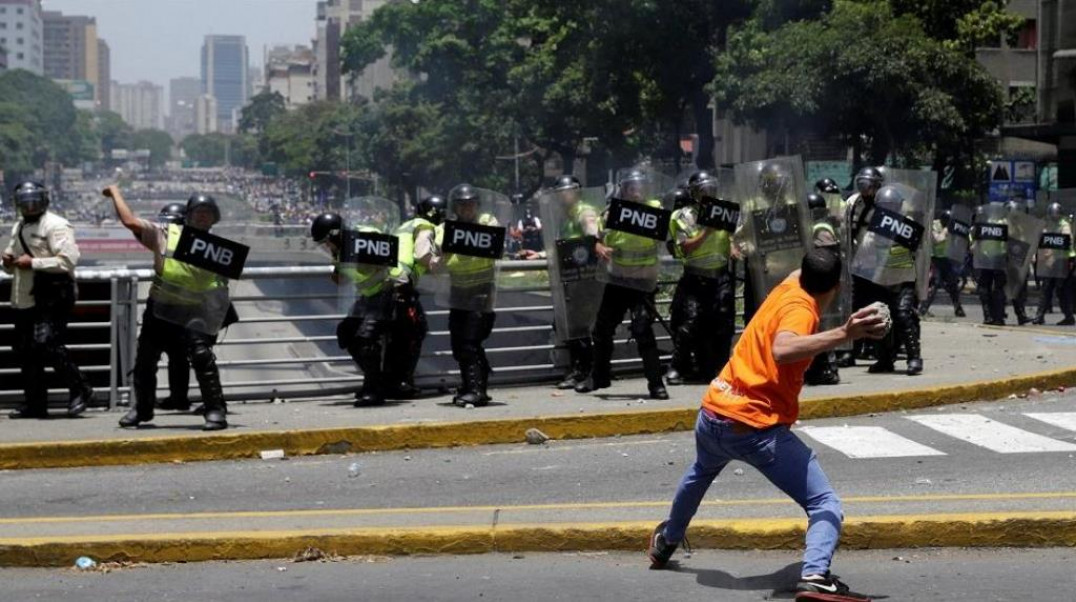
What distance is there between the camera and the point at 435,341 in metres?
15.2

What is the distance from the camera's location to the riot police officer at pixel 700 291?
14.2 m

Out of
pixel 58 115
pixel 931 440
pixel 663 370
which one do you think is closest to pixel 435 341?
pixel 663 370

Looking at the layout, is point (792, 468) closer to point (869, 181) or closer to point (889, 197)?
point (889, 197)

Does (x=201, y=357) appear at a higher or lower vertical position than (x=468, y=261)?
lower

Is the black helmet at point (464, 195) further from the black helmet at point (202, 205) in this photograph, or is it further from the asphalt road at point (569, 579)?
the asphalt road at point (569, 579)

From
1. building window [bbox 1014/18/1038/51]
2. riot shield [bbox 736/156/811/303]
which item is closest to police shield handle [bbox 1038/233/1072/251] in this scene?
riot shield [bbox 736/156/811/303]

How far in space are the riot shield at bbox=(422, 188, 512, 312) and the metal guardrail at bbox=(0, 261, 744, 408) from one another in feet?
1.78

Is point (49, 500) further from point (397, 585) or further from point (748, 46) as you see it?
point (748, 46)

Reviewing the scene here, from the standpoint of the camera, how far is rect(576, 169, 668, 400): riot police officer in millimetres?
13469

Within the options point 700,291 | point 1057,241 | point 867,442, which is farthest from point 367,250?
point 1057,241

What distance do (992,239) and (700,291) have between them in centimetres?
941

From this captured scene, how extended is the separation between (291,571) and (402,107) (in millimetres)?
80470

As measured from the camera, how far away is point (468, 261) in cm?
1355

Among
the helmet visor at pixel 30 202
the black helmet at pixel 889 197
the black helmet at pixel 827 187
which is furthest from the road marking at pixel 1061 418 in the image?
the helmet visor at pixel 30 202
